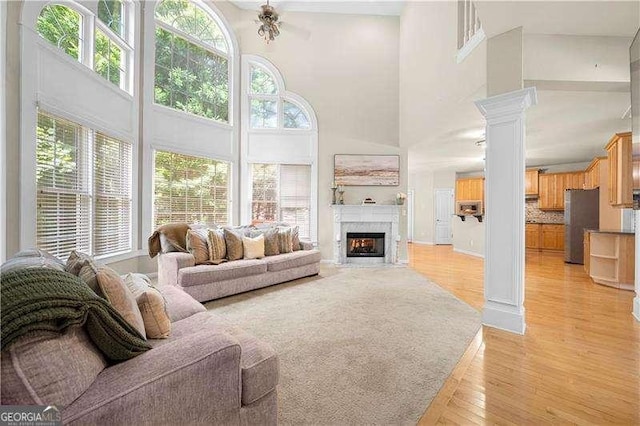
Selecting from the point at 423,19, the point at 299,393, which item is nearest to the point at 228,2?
the point at 423,19

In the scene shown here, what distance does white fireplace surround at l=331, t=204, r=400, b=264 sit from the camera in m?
5.96

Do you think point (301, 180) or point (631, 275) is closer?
point (631, 275)

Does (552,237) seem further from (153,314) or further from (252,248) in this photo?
(153,314)

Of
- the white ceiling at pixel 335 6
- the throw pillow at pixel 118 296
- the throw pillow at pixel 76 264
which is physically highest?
the white ceiling at pixel 335 6

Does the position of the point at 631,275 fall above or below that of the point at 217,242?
below

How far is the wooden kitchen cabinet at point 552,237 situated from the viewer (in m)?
7.53

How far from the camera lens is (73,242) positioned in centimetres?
323

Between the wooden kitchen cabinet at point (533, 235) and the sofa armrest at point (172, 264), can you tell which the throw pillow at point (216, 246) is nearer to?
the sofa armrest at point (172, 264)

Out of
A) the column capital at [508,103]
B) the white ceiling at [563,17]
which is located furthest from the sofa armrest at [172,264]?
the white ceiling at [563,17]

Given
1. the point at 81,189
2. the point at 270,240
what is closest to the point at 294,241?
the point at 270,240

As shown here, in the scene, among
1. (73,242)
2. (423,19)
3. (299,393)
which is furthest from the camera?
(423,19)

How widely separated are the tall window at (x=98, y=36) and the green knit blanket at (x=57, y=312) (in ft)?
10.6

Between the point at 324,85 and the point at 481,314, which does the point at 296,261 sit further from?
the point at 324,85

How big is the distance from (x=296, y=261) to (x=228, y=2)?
545 cm
